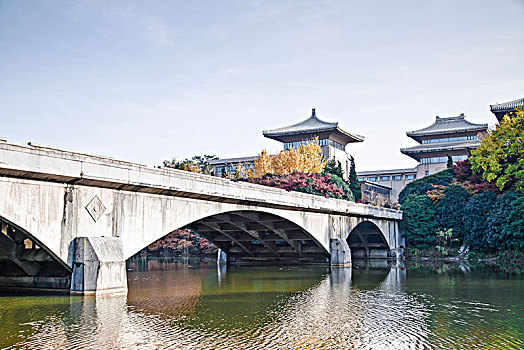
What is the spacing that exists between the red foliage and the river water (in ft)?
96.8

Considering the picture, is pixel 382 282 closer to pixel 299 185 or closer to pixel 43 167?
pixel 43 167

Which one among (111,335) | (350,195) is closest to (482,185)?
(350,195)

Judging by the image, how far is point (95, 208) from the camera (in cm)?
2177

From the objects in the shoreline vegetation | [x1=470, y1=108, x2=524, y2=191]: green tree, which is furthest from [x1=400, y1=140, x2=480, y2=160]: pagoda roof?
[x1=470, y1=108, x2=524, y2=191]: green tree

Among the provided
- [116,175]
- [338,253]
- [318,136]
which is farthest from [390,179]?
[116,175]

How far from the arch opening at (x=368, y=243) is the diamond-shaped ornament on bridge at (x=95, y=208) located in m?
37.2

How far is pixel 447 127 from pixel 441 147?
5.85 m

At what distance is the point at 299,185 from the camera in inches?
2264

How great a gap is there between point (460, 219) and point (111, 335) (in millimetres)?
47420

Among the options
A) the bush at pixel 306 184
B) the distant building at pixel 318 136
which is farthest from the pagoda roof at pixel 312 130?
the bush at pixel 306 184

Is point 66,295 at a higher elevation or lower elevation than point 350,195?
lower

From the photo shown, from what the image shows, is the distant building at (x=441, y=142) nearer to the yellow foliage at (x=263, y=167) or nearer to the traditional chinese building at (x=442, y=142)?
the traditional chinese building at (x=442, y=142)

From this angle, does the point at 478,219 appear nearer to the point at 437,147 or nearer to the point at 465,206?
the point at 465,206

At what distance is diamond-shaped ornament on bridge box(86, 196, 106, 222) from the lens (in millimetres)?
21562
